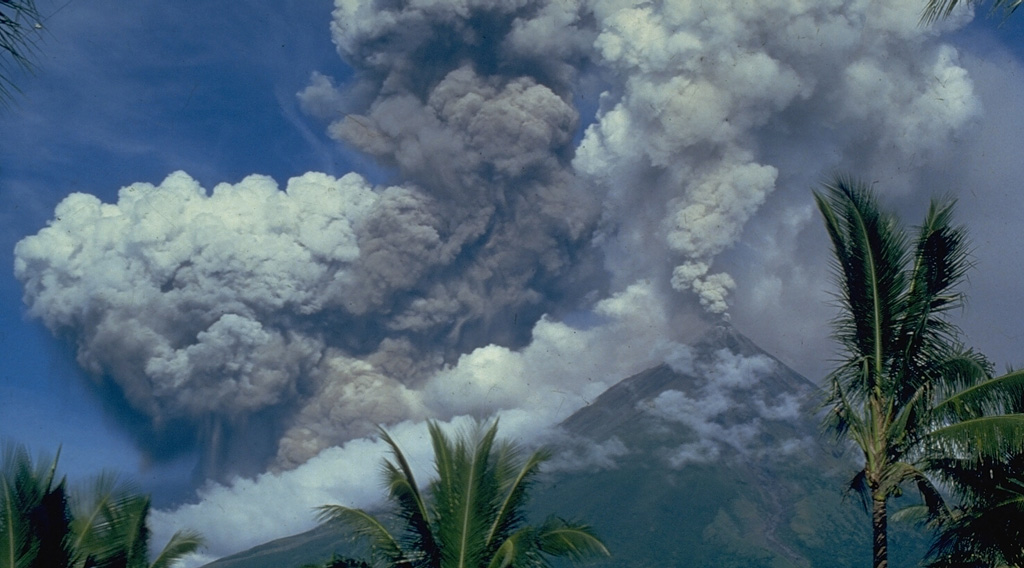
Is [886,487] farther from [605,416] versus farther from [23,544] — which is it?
[605,416]

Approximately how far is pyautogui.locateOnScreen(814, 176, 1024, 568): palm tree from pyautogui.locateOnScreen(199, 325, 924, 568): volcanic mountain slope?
414 feet

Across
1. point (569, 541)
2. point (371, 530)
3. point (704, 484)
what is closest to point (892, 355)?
point (569, 541)

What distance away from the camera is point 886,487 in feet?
28.9

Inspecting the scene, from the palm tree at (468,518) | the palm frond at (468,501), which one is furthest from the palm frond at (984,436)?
the palm frond at (468,501)

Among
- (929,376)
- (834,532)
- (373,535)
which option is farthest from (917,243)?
(834,532)

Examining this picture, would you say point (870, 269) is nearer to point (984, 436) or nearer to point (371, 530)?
point (984, 436)

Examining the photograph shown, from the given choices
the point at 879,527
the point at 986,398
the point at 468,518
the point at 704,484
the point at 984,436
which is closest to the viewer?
the point at 984,436

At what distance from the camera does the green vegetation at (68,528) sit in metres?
10.2

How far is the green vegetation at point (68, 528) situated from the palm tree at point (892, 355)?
30.7 ft

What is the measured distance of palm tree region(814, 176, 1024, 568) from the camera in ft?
29.6

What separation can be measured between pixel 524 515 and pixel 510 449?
0.83 meters

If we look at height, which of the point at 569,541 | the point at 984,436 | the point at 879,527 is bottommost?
the point at 879,527

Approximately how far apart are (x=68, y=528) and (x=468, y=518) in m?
5.32

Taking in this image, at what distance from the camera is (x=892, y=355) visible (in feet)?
31.3
